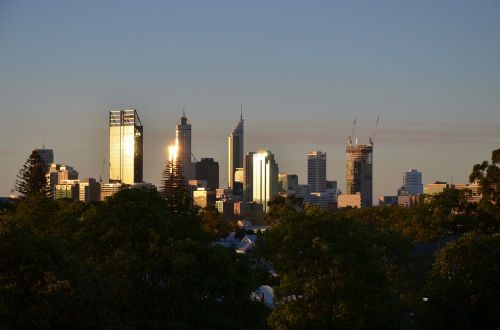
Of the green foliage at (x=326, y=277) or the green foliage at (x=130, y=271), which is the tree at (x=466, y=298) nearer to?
the green foliage at (x=326, y=277)

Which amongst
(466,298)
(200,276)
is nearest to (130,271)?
(200,276)

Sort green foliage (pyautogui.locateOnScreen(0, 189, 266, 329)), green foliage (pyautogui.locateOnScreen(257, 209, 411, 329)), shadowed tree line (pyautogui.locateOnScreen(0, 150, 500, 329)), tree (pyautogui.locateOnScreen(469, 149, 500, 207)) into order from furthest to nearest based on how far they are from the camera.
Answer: tree (pyautogui.locateOnScreen(469, 149, 500, 207)), green foliage (pyautogui.locateOnScreen(257, 209, 411, 329)), shadowed tree line (pyautogui.locateOnScreen(0, 150, 500, 329)), green foliage (pyautogui.locateOnScreen(0, 189, 266, 329))

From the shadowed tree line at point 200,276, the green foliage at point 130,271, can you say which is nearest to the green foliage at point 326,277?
the shadowed tree line at point 200,276

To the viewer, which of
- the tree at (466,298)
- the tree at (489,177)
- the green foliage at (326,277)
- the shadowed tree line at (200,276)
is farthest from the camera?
the tree at (489,177)

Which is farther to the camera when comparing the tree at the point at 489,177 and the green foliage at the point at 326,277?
the tree at the point at 489,177

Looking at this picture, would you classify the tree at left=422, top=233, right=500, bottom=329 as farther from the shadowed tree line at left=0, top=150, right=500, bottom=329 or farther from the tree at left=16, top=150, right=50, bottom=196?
the tree at left=16, top=150, right=50, bottom=196

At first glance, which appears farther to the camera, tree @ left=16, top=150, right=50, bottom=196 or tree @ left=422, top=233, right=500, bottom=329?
tree @ left=16, top=150, right=50, bottom=196

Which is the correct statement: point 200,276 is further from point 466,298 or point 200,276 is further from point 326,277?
point 466,298

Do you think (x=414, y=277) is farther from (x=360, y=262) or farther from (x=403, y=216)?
(x=403, y=216)

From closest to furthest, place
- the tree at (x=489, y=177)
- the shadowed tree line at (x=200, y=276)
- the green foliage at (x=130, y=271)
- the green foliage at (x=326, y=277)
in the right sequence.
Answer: the green foliage at (x=130, y=271)
the shadowed tree line at (x=200, y=276)
the green foliage at (x=326, y=277)
the tree at (x=489, y=177)

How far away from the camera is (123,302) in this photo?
1623 inches

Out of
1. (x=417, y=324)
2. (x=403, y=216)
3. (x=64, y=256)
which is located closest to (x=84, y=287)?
(x=64, y=256)

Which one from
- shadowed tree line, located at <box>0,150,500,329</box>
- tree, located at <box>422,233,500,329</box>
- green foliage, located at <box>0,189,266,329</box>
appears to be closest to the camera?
green foliage, located at <box>0,189,266,329</box>

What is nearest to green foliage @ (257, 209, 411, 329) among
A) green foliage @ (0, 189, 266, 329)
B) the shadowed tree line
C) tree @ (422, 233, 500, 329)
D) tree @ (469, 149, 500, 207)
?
the shadowed tree line
